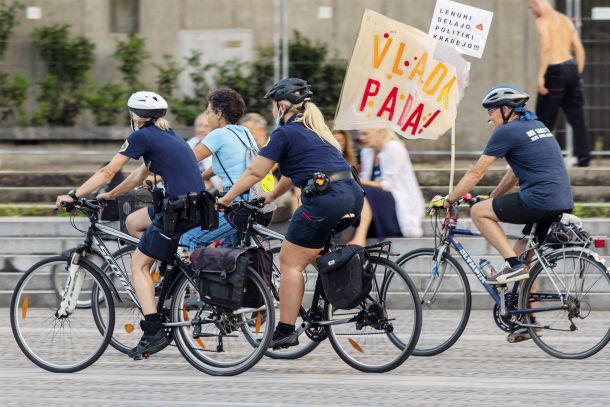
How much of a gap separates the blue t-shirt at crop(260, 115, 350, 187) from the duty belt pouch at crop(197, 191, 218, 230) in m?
0.50

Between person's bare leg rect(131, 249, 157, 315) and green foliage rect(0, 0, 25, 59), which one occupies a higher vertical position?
green foliage rect(0, 0, 25, 59)

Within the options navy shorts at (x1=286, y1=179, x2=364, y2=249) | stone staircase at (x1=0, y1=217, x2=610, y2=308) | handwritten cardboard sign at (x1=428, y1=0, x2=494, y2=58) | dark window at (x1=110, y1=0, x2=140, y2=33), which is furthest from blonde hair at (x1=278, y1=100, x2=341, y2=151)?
dark window at (x1=110, y1=0, x2=140, y2=33)

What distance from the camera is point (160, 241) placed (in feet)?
27.0

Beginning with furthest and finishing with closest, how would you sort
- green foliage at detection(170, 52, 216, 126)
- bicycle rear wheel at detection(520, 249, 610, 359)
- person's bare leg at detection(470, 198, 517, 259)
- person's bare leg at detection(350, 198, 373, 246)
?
green foliage at detection(170, 52, 216, 126) < person's bare leg at detection(350, 198, 373, 246) < person's bare leg at detection(470, 198, 517, 259) < bicycle rear wheel at detection(520, 249, 610, 359)

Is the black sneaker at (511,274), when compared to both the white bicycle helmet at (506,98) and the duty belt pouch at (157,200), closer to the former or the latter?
the white bicycle helmet at (506,98)

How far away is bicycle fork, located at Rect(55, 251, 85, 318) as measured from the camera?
838cm

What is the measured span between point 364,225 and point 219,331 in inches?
97.3

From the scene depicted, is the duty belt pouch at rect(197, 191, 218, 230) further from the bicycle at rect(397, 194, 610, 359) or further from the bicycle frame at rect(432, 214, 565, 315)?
the bicycle frame at rect(432, 214, 565, 315)

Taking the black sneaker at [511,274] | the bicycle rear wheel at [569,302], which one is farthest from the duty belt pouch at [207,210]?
the bicycle rear wheel at [569,302]

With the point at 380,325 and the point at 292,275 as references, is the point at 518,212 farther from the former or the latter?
the point at 292,275

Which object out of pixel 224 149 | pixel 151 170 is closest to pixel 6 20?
pixel 224 149

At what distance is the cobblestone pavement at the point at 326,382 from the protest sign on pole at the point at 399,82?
2085 mm

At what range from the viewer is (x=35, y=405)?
7.17m

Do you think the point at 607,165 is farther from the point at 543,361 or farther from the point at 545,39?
the point at 543,361
